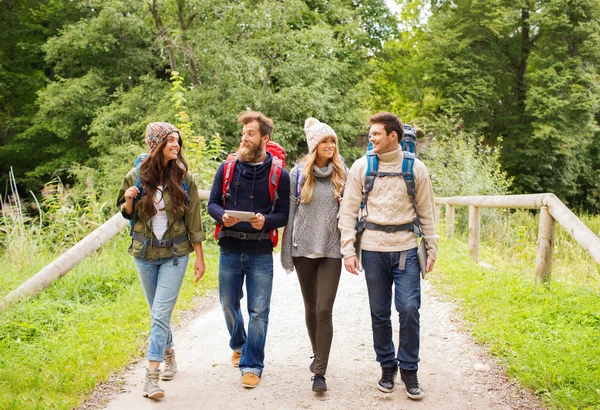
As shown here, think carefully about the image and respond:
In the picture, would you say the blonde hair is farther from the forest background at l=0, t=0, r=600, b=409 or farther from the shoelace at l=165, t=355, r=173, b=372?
the forest background at l=0, t=0, r=600, b=409

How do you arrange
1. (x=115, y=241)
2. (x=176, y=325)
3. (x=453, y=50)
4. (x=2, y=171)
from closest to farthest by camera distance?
1. (x=176, y=325)
2. (x=115, y=241)
3. (x=2, y=171)
4. (x=453, y=50)

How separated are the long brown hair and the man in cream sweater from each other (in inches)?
44.7

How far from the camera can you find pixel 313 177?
4.02 meters

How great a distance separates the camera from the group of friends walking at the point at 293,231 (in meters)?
3.81

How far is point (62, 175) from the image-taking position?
22062 mm

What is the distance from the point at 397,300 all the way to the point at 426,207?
2.18ft

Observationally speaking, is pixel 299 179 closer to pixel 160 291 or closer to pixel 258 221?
pixel 258 221

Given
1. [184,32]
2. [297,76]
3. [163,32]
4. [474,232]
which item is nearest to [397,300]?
[474,232]

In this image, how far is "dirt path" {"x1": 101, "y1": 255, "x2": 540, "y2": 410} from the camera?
12.1 ft

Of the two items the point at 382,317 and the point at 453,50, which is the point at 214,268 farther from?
the point at 453,50

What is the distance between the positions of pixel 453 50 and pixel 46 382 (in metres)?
24.5

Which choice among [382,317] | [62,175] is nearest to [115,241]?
[382,317]

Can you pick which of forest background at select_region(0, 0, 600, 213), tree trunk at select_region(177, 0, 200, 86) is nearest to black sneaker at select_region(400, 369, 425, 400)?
forest background at select_region(0, 0, 600, 213)

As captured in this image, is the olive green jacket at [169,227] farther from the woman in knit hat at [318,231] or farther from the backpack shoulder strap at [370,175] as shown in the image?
the backpack shoulder strap at [370,175]
